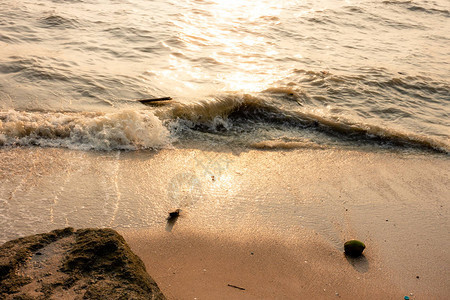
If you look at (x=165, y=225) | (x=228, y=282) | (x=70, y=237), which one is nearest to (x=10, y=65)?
(x=165, y=225)

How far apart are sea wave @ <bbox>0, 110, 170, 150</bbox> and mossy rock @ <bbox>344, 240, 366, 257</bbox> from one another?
2579 mm

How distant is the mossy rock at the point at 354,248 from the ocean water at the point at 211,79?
2092 mm

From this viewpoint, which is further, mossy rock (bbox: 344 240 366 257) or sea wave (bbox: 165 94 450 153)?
sea wave (bbox: 165 94 450 153)

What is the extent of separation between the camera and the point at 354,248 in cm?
330

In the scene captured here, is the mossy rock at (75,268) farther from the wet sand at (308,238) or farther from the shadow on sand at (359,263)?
the shadow on sand at (359,263)

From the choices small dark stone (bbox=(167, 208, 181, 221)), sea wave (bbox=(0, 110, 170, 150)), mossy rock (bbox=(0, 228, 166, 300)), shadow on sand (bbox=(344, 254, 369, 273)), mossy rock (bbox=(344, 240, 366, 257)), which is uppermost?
mossy rock (bbox=(0, 228, 166, 300))

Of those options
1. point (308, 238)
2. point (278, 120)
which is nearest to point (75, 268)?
point (308, 238)

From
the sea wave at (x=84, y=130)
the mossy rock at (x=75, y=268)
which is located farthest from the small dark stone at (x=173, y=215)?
the sea wave at (x=84, y=130)

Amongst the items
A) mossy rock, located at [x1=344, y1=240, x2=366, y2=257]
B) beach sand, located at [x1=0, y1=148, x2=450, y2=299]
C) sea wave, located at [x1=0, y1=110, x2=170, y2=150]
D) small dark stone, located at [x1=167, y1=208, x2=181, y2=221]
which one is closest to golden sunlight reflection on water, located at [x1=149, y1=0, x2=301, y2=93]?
sea wave, located at [x1=0, y1=110, x2=170, y2=150]

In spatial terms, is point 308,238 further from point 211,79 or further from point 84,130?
point 211,79

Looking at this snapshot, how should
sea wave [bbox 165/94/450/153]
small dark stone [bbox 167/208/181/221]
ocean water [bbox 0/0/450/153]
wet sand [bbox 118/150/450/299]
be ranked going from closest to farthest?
wet sand [bbox 118/150/450/299] < small dark stone [bbox 167/208/181/221] < ocean water [bbox 0/0/450/153] < sea wave [bbox 165/94/450/153]

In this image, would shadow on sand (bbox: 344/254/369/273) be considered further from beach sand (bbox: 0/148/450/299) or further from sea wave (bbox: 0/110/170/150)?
sea wave (bbox: 0/110/170/150)

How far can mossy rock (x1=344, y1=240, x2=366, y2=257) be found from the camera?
3.31 meters

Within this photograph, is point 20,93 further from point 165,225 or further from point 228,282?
point 228,282
